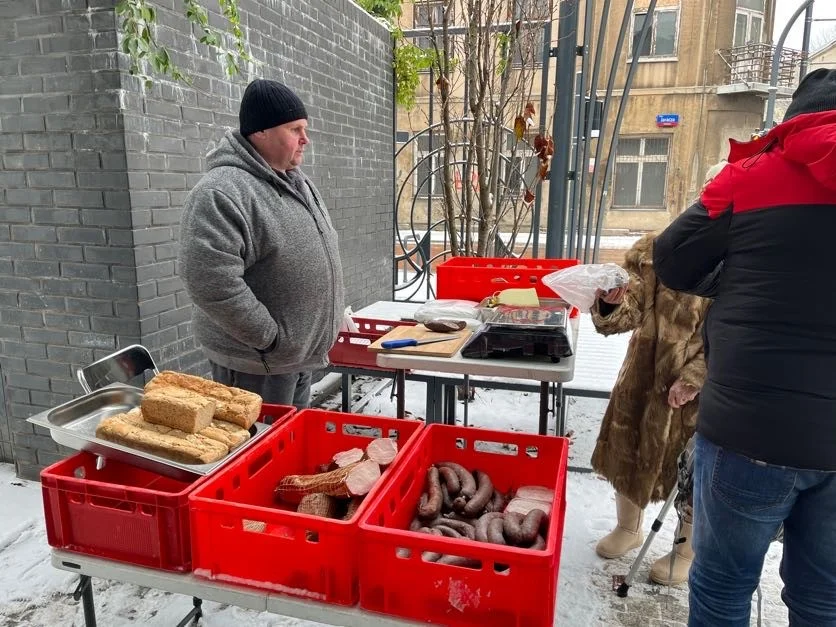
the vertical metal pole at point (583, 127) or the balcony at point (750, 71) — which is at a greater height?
the balcony at point (750, 71)

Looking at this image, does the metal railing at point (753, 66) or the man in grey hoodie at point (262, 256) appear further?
the metal railing at point (753, 66)

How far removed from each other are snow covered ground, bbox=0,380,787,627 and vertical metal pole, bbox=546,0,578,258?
6.40ft

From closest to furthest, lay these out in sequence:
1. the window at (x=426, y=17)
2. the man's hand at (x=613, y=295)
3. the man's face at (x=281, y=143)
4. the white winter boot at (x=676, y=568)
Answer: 1. the man's hand at (x=613, y=295)
2. the man's face at (x=281, y=143)
3. the white winter boot at (x=676, y=568)
4. the window at (x=426, y=17)

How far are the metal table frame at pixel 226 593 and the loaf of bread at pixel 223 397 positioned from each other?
430 millimetres

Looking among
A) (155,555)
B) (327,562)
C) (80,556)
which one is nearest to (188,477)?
(155,555)

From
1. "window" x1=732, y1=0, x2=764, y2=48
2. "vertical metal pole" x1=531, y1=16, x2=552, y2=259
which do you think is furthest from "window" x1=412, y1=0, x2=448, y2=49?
"window" x1=732, y1=0, x2=764, y2=48

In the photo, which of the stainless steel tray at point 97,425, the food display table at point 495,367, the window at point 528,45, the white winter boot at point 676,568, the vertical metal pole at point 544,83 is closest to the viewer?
the stainless steel tray at point 97,425

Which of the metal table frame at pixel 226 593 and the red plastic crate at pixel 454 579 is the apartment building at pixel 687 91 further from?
the red plastic crate at pixel 454 579

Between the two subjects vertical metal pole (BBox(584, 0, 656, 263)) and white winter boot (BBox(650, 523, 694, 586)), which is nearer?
white winter boot (BBox(650, 523, 694, 586))

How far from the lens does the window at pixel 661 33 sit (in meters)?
15.3

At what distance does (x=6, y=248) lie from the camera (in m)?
3.18

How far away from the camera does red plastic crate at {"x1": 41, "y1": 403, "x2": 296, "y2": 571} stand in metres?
1.47

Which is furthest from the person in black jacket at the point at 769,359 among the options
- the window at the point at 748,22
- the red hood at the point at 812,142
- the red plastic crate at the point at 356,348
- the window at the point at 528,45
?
the window at the point at 748,22

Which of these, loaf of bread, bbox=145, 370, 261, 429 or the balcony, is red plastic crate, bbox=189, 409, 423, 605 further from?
the balcony
